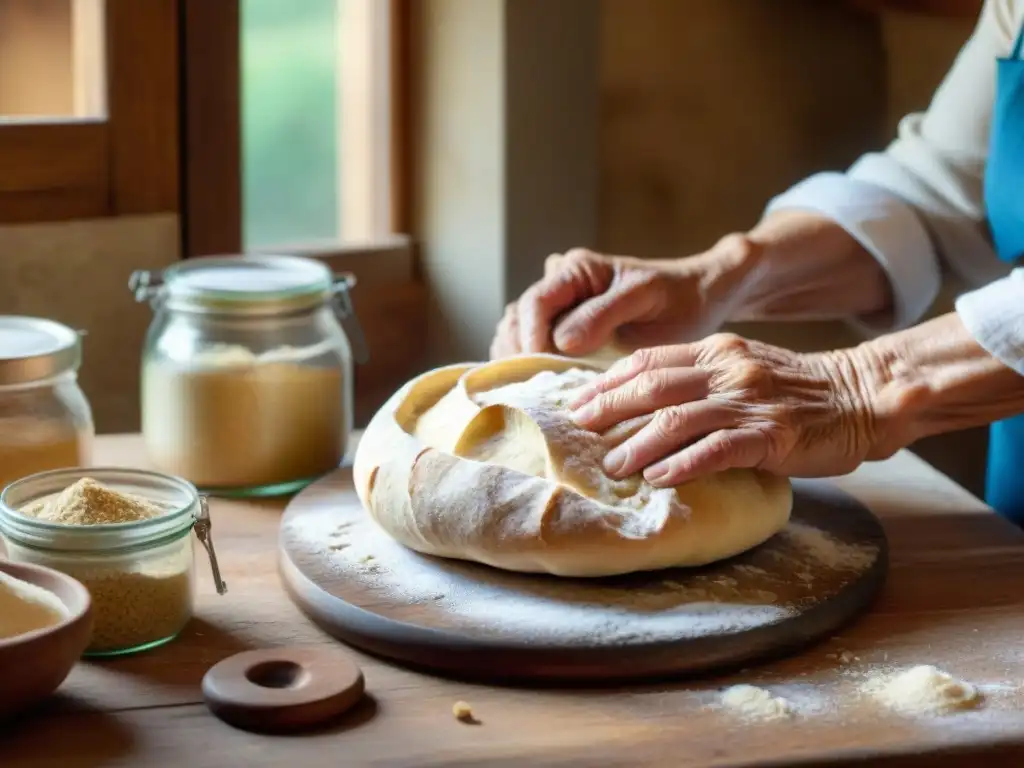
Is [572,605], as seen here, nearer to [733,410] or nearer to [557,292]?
[733,410]

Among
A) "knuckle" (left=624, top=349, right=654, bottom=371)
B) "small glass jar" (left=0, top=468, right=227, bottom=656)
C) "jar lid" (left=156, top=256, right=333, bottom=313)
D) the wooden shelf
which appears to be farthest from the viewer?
the wooden shelf

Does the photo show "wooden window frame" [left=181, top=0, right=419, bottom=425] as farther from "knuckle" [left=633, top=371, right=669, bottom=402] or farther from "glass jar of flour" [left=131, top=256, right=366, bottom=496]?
"knuckle" [left=633, top=371, right=669, bottom=402]

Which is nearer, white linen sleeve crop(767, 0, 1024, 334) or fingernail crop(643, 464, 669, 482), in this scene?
fingernail crop(643, 464, 669, 482)

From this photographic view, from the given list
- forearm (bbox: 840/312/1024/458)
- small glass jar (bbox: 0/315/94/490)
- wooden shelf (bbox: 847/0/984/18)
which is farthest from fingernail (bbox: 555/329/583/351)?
wooden shelf (bbox: 847/0/984/18)

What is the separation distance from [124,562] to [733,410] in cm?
53

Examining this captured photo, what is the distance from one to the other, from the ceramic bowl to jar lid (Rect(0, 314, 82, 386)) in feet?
1.16

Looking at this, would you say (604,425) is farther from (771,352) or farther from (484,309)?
(484,309)

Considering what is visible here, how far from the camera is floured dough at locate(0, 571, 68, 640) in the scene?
0.93 meters

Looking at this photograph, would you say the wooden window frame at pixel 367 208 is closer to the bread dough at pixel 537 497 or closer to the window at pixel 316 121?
the window at pixel 316 121

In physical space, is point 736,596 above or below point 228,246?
below

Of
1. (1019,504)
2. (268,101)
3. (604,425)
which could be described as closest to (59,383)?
(604,425)

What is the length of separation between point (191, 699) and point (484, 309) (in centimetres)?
131

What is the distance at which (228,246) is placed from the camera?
6.53ft

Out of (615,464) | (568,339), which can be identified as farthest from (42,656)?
(568,339)
